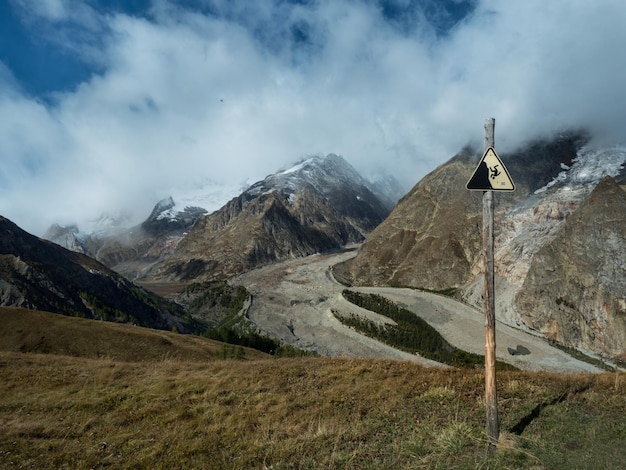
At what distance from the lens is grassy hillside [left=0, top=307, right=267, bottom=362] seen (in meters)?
40.1

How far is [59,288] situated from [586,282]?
128642mm

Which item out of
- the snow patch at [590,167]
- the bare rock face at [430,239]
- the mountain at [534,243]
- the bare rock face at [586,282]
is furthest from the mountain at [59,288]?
the snow patch at [590,167]

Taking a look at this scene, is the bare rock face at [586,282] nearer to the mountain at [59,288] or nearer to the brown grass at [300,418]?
the brown grass at [300,418]

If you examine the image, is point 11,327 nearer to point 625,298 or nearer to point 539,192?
point 625,298

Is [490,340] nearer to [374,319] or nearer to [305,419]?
[305,419]

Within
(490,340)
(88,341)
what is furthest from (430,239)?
(490,340)

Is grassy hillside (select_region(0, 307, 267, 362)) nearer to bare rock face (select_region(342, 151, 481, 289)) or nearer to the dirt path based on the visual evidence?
the dirt path

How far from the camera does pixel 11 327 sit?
43.6 metres

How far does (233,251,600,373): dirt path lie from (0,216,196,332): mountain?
3208cm

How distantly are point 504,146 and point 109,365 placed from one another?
19409cm

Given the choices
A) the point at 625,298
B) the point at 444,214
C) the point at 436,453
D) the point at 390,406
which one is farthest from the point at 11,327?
the point at 444,214

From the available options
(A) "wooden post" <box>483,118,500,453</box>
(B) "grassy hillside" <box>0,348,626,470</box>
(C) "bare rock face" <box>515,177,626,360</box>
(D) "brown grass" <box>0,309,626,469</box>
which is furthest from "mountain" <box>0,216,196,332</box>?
(C) "bare rock face" <box>515,177,626,360</box>

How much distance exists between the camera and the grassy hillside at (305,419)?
9.77m

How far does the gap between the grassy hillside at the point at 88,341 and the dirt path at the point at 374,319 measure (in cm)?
4344
